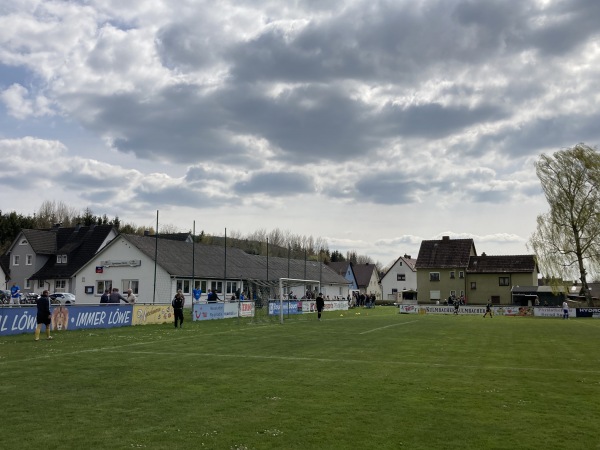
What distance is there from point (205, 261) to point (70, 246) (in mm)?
19197

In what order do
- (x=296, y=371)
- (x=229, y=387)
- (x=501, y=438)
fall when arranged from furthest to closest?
(x=296, y=371), (x=229, y=387), (x=501, y=438)

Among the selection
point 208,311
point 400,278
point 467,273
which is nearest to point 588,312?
point 467,273

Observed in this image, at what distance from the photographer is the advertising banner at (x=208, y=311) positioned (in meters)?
35.6

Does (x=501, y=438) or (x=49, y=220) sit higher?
(x=49, y=220)

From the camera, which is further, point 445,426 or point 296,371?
point 296,371

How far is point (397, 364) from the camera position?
15.4 metres

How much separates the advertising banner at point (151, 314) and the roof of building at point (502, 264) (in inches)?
2242

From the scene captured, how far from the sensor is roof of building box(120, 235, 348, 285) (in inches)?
2018

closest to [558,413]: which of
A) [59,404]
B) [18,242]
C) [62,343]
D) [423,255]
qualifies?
[59,404]

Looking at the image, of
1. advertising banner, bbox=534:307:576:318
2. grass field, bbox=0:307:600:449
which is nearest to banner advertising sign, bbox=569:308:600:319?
advertising banner, bbox=534:307:576:318

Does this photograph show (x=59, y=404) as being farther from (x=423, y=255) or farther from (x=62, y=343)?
(x=423, y=255)

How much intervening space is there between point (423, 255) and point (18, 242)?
5441cm

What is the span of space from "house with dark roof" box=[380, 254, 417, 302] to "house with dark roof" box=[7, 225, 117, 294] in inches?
2327

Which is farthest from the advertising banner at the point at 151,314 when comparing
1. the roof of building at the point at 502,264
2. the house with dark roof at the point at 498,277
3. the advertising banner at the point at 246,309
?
the roof of building at the point at 502,264
